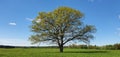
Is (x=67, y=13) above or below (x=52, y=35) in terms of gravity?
above

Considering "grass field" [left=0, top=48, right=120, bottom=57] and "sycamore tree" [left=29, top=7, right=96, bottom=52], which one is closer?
"grass field" [left=0, top=48, right=120, bottom=57]

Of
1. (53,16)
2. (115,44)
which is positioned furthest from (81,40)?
(115,44)

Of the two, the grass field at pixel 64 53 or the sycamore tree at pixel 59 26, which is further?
the sycamore tree at pixel 59 26

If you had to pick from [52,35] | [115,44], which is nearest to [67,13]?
[52,35]

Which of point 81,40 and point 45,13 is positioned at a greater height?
point 45,13

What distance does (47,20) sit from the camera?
204 feet

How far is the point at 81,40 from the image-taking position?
6375 cm

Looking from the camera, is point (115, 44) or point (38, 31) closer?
point (38, 31)

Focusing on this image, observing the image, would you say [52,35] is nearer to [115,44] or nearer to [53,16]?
[53,16]

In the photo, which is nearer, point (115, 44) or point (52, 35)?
→ point (52, 35)

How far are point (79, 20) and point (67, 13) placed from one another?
3422 millimetres

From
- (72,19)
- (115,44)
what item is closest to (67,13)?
(72,19)

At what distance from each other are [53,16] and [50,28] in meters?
3.05

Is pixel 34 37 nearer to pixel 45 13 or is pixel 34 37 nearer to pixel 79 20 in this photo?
pixel 45 13
